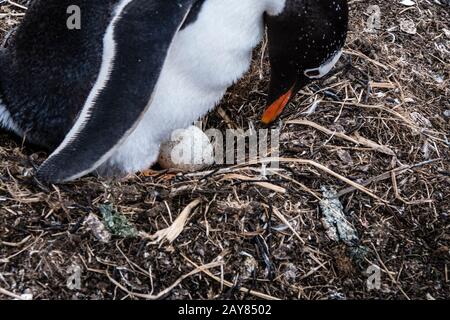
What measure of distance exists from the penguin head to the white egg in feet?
0.94

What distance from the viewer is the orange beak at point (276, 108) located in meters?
2.21

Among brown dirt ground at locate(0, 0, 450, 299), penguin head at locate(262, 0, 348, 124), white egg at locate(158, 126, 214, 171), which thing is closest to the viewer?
brown dirt ground at locate(0, 0, 450, 299)

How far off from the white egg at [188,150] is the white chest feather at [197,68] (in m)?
0.03

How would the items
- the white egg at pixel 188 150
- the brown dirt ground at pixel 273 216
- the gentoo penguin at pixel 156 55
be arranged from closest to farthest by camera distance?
the brown dirt ground at pixel 273 216
the gentoo penguin at pixel 156 55
the white egg at pixel 188 150

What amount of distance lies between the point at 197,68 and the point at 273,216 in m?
0.51

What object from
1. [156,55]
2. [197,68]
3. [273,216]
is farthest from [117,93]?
[273,216]

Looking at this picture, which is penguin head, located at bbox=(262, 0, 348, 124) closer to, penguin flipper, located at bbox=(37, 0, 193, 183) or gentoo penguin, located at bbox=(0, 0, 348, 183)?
gentoo penguin, located at bbox=(0, 0, 348, 183)

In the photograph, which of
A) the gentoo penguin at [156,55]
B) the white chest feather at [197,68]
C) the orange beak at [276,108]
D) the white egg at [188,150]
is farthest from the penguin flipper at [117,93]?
the orange beak at [276,108]

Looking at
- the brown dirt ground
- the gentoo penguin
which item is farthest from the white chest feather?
the brown dirt ground

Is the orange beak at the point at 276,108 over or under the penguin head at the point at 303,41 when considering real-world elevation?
under

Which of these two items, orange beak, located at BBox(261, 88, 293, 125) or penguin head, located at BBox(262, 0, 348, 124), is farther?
orange beak, located at BBox(261, 88, 293, 125)

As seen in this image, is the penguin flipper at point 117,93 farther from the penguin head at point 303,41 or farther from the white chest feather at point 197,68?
the penguin head at point 303,41

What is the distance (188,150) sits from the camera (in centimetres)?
212

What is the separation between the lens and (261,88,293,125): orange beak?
87.2 inches
